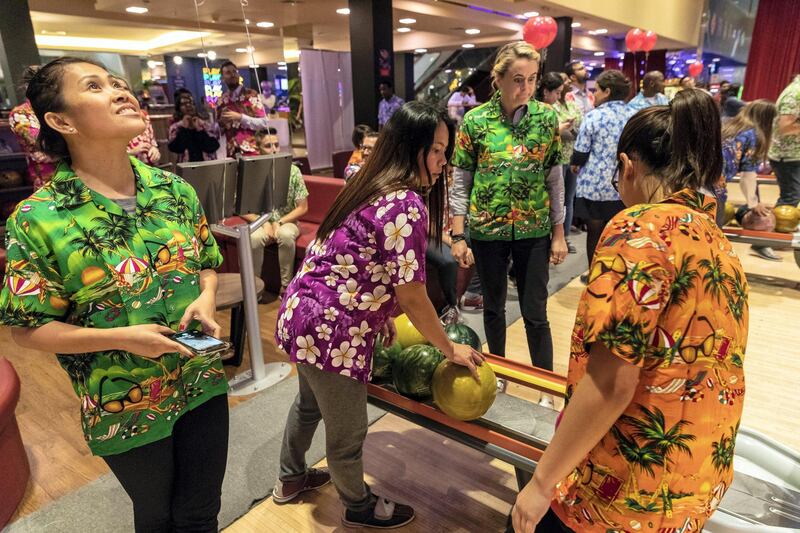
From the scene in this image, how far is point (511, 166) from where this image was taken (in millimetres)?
2402

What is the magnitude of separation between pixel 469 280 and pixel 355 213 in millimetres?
2983

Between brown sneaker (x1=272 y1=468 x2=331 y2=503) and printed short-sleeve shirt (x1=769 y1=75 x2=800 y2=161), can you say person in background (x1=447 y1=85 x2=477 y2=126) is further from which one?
brown sneaker (x1=272 y1=468 x2=331 y2=503)

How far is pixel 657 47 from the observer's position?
579 inches

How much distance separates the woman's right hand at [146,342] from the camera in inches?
44.9

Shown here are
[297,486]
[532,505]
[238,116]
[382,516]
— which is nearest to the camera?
[532,505]

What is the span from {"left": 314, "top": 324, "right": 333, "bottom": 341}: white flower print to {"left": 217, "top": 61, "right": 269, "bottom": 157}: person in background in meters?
3.62

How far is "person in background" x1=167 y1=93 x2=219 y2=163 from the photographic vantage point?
215 inches

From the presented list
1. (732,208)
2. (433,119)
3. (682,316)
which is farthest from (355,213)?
(732,208)

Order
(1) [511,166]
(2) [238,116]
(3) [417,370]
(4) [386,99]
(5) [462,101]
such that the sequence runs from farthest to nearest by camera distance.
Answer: (5) [462,101]
(4) [386,99]
(2) [238,116]
(1) [511,166]
(3) [417,370]

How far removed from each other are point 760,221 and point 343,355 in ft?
15.2

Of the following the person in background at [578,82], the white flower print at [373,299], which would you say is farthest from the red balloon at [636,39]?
the white flower print at [373,299]

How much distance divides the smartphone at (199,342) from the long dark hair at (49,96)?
1.72ft

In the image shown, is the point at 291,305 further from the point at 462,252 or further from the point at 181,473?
the point at 462,252

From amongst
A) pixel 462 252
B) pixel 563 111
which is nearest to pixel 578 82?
pixel 563 111
